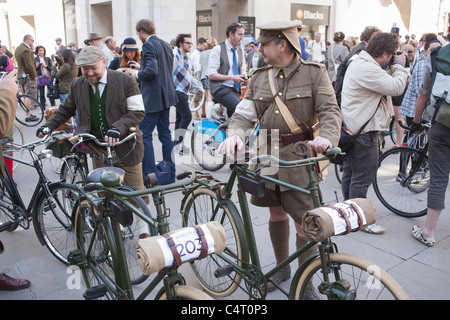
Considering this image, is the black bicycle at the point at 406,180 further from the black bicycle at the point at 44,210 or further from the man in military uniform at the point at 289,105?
the black bicycle at the point at 44,210

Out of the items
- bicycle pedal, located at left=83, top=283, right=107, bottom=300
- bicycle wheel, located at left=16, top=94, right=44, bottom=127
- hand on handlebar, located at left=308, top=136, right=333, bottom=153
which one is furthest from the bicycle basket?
bicycle wheel, located at left=16, top=94, right=44, bottom=127

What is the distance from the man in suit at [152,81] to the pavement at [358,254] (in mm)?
1054

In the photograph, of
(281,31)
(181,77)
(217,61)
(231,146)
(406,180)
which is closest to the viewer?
(231,146)

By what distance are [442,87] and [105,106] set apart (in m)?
2.98

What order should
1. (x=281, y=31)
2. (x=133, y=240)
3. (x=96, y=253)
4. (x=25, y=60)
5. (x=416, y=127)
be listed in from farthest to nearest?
(x=25, y=60) < (x=416, y=127) < (x=133, y=240) < (x=96, y=253) < (x=281, y=31)

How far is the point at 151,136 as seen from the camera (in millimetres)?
5320

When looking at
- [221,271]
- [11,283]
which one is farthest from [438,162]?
[11,283]

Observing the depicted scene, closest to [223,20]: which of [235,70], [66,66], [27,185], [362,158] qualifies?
[66,66]

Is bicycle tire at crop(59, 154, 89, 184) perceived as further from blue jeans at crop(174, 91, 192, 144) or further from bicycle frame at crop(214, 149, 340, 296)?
blue jeans at crop(174, 91, 192, 144)

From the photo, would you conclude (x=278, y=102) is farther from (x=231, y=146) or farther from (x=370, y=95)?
(x=370, y=95)

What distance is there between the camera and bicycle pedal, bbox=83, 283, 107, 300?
2.38 metres
